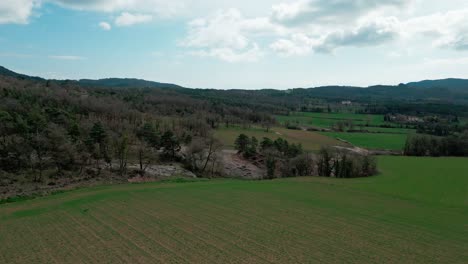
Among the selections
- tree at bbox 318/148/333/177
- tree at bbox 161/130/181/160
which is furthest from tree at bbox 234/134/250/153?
tree at bbox 318/148/333/177

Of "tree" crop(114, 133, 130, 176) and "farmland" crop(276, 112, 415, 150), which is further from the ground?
"tree" crop(114, 133, 130, 176)

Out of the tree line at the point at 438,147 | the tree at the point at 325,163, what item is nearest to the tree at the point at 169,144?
the tree at the point at 325,163

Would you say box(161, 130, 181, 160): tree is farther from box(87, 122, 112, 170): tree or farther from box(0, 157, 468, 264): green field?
box(0, 157, 468, 264): green field

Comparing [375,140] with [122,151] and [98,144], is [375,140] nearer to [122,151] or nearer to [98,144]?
[122,151]

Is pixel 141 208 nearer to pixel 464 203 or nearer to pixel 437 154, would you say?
pixel 464 203

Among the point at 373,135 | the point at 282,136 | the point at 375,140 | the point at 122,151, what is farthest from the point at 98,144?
the point at 373,135

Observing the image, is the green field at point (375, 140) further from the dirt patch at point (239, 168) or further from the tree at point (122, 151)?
the tree at point (122, 151)
